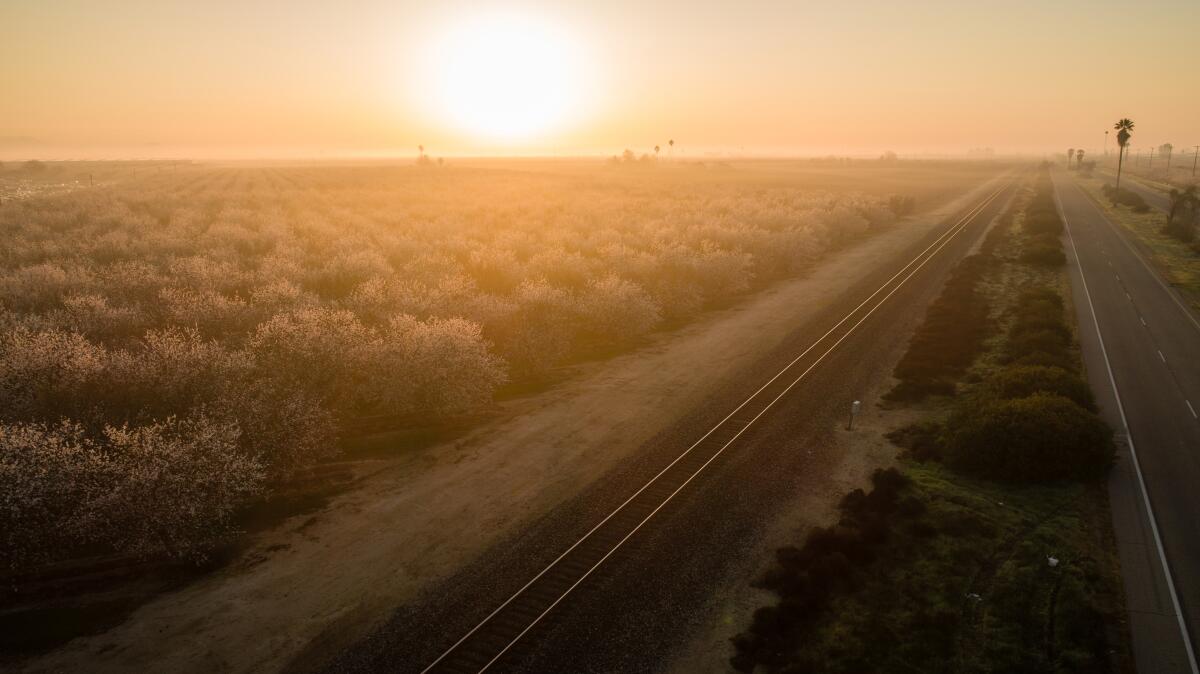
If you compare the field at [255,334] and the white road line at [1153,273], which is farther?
the white road line at [1153,273]

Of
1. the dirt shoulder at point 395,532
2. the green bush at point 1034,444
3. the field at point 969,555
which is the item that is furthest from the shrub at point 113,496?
the green bush at point 1034,444

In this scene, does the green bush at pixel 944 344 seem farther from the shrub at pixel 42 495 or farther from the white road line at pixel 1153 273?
the shrub at pixel 42 495

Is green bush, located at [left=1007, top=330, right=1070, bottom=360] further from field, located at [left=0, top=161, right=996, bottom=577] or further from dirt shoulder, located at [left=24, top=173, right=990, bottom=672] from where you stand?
field, located at [left=0, top=161, right=996, bottom=577]

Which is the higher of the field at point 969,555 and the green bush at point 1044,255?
the green bush at point 1044,255

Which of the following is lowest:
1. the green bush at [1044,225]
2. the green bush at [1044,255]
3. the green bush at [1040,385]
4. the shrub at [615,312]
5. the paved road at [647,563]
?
the paved road at [647,563]

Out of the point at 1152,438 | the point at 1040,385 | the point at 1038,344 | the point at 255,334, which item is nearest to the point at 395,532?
the point at 255,334

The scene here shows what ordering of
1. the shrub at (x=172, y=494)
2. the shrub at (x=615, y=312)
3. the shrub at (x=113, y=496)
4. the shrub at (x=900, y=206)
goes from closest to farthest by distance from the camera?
the shrub at (x=113, y=496), the shrub at (x=172, y=494), the shrub at (x=615, y=312), the shrub at (x=900, y=206)
